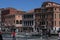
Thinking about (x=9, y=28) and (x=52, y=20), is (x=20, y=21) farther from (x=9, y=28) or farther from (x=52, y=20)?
(x=52, y=20)

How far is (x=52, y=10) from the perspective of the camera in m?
67.4

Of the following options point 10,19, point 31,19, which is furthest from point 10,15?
point 31,19

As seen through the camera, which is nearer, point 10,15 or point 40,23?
point 40,23

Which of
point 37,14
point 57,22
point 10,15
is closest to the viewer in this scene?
point 57,22

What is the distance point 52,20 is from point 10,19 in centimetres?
2060

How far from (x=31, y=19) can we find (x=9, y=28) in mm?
12374

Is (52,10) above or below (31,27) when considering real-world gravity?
above

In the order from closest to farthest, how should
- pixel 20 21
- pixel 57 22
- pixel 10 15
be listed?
pixel 57 22
pixel 20 21
pixel 10 15

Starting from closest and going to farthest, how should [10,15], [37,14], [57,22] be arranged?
[57,22] < [37,14] < [10,15]

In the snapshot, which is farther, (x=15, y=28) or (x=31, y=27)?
(x=15, y=28)

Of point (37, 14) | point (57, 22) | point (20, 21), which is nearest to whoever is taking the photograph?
point (57, 22)

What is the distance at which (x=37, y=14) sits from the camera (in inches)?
2815

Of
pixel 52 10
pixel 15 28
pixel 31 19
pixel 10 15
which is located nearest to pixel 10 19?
pixel 10 15

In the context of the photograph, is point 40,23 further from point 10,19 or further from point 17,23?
point 10,19
